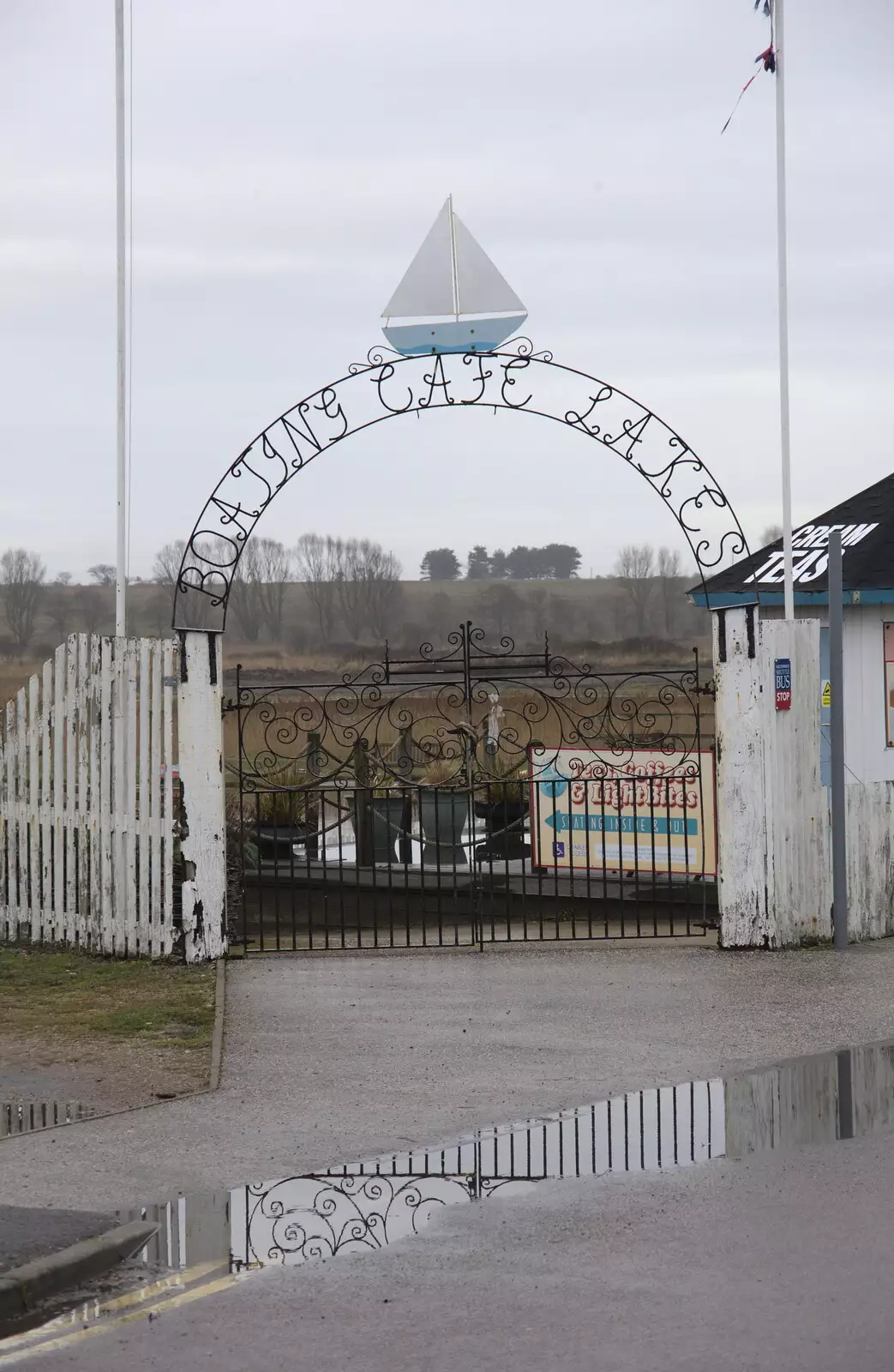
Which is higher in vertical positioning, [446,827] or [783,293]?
[783,293]

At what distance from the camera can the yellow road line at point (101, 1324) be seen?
4.89m

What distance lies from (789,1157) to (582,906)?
908 cm

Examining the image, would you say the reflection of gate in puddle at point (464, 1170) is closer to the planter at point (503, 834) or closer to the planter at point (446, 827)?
the planter at point (503, 834)

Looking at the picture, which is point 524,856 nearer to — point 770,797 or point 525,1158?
point 770,797

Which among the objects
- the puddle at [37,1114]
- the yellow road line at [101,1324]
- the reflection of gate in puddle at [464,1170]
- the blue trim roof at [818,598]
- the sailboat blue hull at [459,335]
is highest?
the sailboat blue hull at [459,335]

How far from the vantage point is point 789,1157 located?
22.2ft

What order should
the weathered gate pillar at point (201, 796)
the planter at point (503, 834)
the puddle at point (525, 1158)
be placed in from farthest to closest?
the planter at point (503, 834) → the weathered gate pillar at point (201, 796) → the puddle at point (525, 1158)

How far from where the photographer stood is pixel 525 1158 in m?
6.82

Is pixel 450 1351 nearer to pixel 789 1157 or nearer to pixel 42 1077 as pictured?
pixel 789 1157

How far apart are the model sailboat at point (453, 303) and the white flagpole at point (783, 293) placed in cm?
212

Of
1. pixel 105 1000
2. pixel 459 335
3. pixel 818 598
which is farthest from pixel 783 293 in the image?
pixel 105 1000

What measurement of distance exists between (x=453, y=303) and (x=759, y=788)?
4489 millimetres

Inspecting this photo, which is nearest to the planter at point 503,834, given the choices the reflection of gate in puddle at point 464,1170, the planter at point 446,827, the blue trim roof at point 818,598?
the planter at point 446,827

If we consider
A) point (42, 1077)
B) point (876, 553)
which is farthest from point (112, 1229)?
point (876, 553)
